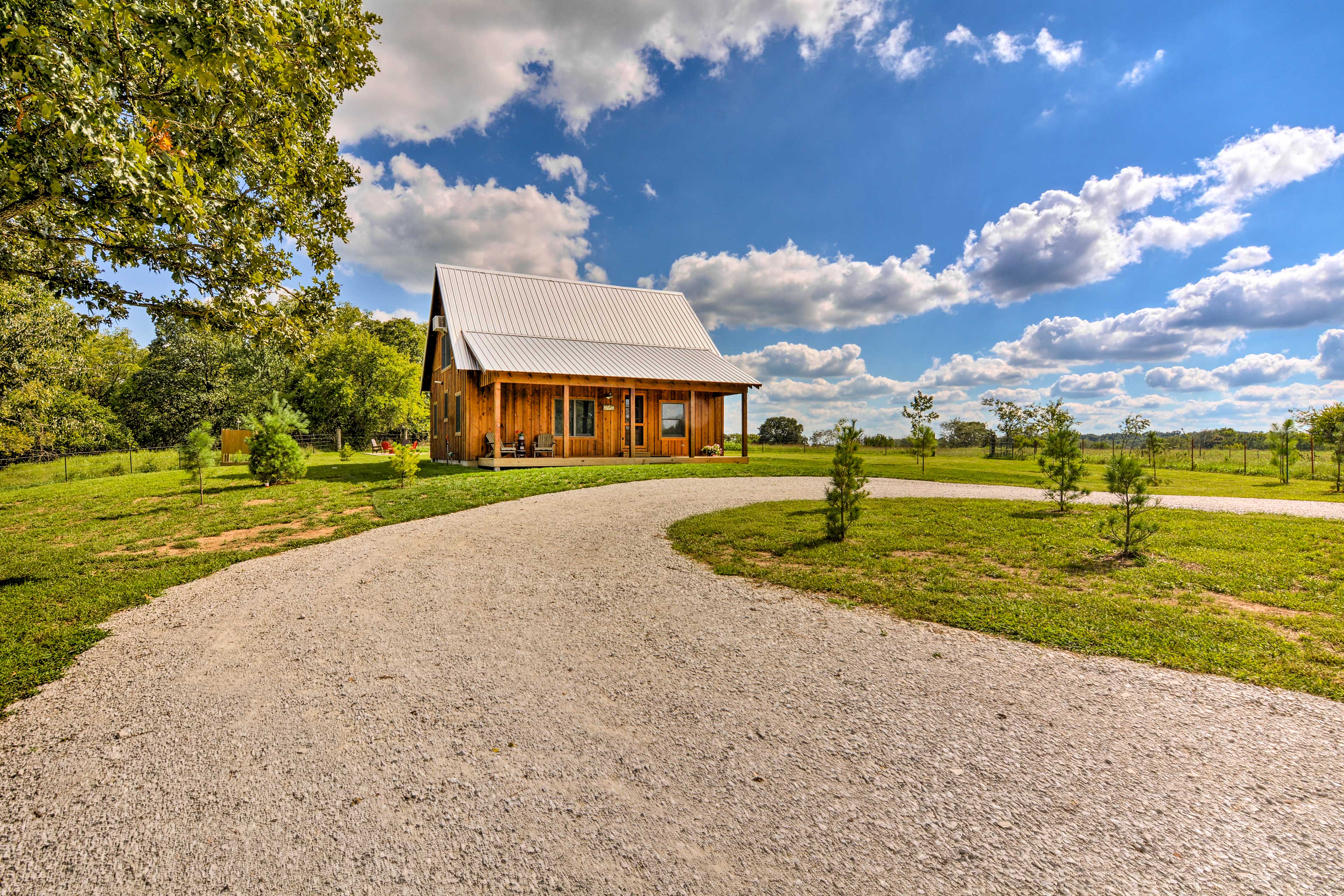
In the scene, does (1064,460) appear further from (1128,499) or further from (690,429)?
(690,429)

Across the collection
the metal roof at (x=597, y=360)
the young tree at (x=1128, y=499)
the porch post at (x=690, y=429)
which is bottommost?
the young tree at (x=1128, y=499)

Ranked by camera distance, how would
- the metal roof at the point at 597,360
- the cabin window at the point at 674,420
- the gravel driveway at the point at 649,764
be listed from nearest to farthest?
the gravel driveway at the point at 649,764 < the metal roof at the point at 597,360 < the cabin window at the point at 674,420

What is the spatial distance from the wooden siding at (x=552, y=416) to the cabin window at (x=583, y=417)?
82mm

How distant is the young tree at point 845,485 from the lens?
7664 millimetres

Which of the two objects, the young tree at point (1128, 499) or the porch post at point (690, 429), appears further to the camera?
the porch post at point (690, 429)

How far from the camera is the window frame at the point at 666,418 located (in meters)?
20.2

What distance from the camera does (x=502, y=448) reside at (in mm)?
17547

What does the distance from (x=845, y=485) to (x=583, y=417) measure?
12845 mm

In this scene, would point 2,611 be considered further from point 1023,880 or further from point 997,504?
point 997,504

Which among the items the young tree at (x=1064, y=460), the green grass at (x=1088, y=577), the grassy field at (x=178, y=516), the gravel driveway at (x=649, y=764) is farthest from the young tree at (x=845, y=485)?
the grassy field at (x=178, y=516)

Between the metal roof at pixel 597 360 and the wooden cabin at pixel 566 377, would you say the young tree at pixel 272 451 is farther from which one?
the metal roof at pixel 597 360

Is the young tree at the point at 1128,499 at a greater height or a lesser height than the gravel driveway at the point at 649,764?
greater

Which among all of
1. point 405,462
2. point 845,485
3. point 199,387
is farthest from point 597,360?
point 199,387

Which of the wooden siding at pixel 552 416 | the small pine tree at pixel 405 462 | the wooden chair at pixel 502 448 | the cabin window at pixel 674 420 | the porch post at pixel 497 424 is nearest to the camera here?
the small pine tree at pixel 405 462
